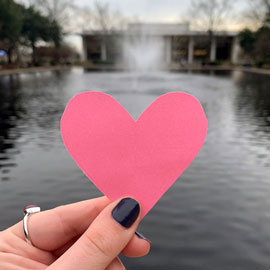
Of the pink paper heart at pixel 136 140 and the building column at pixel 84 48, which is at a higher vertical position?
the building column at pixel 84 48

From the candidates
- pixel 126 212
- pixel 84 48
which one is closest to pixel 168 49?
pixel 84 48

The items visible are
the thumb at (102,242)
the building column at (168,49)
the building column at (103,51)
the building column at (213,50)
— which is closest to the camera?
the thumb at (102,242)

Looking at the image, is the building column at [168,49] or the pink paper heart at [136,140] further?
the building column at [168,49]

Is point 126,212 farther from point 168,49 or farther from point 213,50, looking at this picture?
point 213,50

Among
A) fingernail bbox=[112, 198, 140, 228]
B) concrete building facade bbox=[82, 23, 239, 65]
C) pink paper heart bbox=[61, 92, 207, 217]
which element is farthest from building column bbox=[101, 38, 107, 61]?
fingernail bbox=[112, 198, 140, 228]

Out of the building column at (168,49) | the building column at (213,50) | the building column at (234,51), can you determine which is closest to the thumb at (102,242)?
the building column at (168,49)

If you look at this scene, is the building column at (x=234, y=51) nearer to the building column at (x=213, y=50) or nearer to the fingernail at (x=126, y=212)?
the building column at (x=213, y=50)

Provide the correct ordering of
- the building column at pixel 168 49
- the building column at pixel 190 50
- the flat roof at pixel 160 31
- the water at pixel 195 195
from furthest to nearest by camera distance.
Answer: the building column at pixel 168 49
the building column at pixel 190 50
the flat roof at pixel 160 31
the water at pixel 195 195
